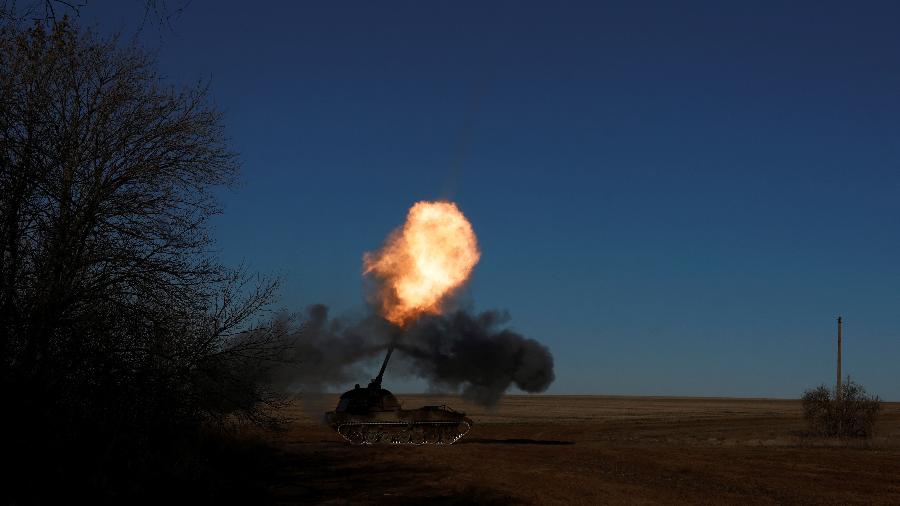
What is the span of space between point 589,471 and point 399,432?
37.5ft

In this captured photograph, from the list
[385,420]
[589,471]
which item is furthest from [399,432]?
[589,471]

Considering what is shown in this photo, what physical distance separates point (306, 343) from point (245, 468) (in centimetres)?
1377

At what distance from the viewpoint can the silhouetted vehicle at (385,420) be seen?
34.2 m

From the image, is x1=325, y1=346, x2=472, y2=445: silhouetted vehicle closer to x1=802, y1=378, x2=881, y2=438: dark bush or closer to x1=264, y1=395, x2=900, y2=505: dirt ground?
x1=264, y1=395, x2=900, y2=505: dirt ground

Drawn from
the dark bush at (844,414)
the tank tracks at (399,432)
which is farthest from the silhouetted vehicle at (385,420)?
the dark bush at (844,414)

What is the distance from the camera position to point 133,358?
12.7 meters

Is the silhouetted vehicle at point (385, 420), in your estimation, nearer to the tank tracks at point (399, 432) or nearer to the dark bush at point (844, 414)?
the tank tracks at point (399, 432)

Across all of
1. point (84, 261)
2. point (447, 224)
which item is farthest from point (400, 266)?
point (84, 261)

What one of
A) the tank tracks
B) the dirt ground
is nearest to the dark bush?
the dirt ground

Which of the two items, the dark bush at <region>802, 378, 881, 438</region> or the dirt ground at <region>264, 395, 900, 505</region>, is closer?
the dirt ground at <region>264, 395, 900, 505</region>

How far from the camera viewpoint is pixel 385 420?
34312 mm

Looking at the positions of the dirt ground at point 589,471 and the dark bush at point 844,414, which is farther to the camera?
the dark bush at point 844,414

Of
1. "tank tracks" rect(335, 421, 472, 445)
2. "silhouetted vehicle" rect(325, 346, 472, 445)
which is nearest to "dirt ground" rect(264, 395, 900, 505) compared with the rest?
"tank tracks" rect(335, 421, 472, 445)

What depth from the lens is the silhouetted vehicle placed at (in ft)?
112
